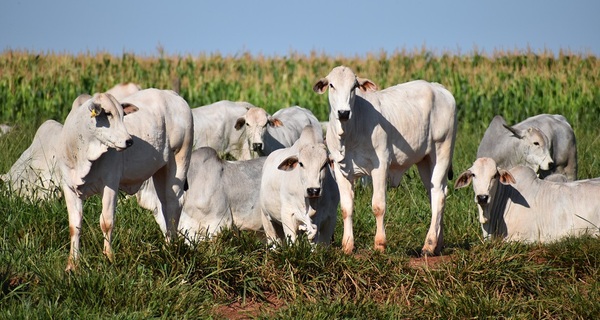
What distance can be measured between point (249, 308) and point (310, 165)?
5.47ft

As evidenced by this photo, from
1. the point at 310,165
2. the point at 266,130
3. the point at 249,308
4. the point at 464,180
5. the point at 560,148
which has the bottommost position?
the point at 266,130

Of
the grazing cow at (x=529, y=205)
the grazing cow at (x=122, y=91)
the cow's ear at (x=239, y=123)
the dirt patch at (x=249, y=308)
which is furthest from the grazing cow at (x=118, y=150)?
the cow's ear at (x=239, y=123)

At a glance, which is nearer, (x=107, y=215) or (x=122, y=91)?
(x=107, y=215)

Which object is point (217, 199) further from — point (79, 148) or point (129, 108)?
point (79, 148)

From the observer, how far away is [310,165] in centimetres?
891

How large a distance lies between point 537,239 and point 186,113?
13.4 ft

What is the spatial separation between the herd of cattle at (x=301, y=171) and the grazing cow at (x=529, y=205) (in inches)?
0.5

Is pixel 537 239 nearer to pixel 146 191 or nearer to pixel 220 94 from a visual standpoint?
pixel 146 191

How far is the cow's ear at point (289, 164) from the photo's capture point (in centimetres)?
918

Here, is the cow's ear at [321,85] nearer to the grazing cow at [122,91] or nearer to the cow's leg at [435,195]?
the cow's leg at [435,195]

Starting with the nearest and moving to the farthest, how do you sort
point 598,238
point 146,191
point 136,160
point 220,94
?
point 136,160 < point 598,238 < point 146,191 < point 220,94

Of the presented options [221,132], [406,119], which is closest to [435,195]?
[406,119]

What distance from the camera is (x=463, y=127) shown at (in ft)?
71.7

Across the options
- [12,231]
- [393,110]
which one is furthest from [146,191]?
[393,110]
